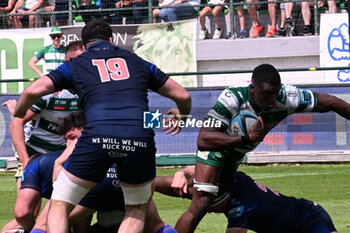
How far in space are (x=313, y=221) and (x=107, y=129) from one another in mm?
2142

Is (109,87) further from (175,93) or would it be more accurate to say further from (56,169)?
(56,169)

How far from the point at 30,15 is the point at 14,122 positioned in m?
11.8

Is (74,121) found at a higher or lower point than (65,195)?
higher

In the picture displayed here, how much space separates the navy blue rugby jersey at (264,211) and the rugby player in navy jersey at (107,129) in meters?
1.04

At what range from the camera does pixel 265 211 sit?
6.75m

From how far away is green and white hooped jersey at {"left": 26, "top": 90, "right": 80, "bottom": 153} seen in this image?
812 centimetres

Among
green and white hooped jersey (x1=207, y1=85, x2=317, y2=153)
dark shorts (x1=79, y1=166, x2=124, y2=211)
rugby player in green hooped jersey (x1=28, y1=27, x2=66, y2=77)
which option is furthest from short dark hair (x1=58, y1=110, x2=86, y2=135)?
rugby player in green hooped jersey (x1=28, y1=27, x2=66, y2=77)

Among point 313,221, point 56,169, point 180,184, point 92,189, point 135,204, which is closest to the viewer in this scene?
point 135,204

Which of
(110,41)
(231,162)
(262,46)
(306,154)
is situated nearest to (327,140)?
(306,154)

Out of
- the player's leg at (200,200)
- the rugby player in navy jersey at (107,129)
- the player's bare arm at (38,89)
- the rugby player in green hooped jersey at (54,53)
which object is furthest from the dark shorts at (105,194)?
the rugby player in green hooped jersey at (54,53)

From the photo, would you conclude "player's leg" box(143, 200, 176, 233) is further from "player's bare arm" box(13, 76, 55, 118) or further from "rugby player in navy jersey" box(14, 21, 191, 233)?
"player's bare arm" box(13, 76, 55, 118)

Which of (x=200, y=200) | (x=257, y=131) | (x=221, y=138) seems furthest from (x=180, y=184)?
(x=257, y=131)

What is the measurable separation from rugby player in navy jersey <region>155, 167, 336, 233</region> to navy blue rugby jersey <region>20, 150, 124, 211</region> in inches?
19.3

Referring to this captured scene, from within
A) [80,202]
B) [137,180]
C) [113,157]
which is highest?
[113,157]
